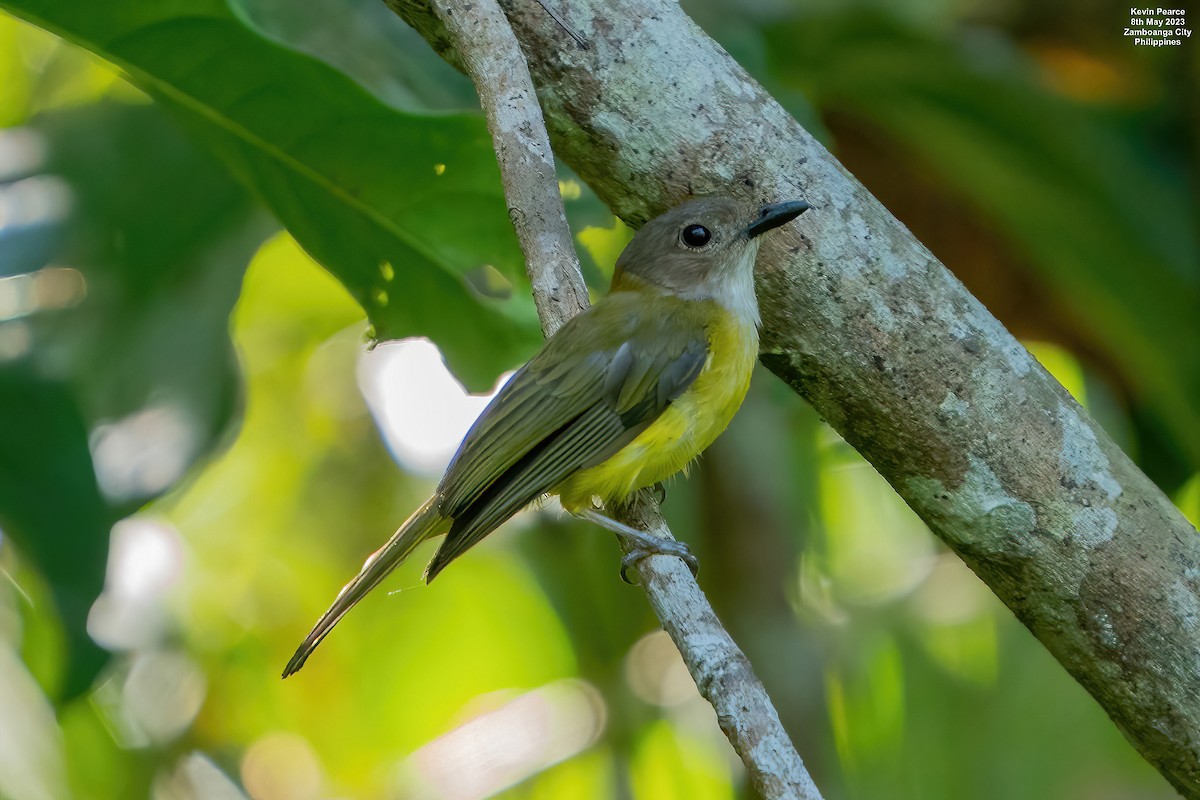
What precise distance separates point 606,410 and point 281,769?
2.26m

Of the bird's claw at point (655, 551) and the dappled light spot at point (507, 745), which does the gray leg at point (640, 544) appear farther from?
the dappled light spot at point (507, 745)

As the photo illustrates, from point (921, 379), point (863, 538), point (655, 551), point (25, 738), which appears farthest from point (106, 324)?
point (863, 538)

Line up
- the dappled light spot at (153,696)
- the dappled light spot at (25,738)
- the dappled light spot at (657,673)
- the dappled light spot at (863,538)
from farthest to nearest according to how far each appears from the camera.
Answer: the dappled light spot at (863,538)
the dappled light spot at (657,673)
the dappled light spot at (153,696)
the dappled light spot at (25,738)

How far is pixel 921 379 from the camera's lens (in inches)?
103

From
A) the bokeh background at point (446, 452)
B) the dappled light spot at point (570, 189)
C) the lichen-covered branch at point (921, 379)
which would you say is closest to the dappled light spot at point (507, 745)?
the bokeh background at point (446, 452)

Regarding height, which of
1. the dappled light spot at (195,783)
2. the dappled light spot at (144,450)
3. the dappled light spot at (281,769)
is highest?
the dappled light spot at (144,450)

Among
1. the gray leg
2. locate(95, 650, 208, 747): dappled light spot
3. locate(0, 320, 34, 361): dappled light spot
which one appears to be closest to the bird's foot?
the gray leg

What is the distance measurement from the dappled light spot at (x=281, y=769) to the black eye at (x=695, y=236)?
7.88ft

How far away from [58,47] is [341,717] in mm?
2516

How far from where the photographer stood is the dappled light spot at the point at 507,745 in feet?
14.4

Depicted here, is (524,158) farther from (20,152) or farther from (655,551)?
(20,152)

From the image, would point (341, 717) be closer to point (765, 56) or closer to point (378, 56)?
point (378, 56)

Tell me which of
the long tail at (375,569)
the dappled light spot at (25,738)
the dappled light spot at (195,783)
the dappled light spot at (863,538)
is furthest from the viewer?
the dappled light spot at (863,538)

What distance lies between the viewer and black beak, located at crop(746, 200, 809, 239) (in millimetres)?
2693
